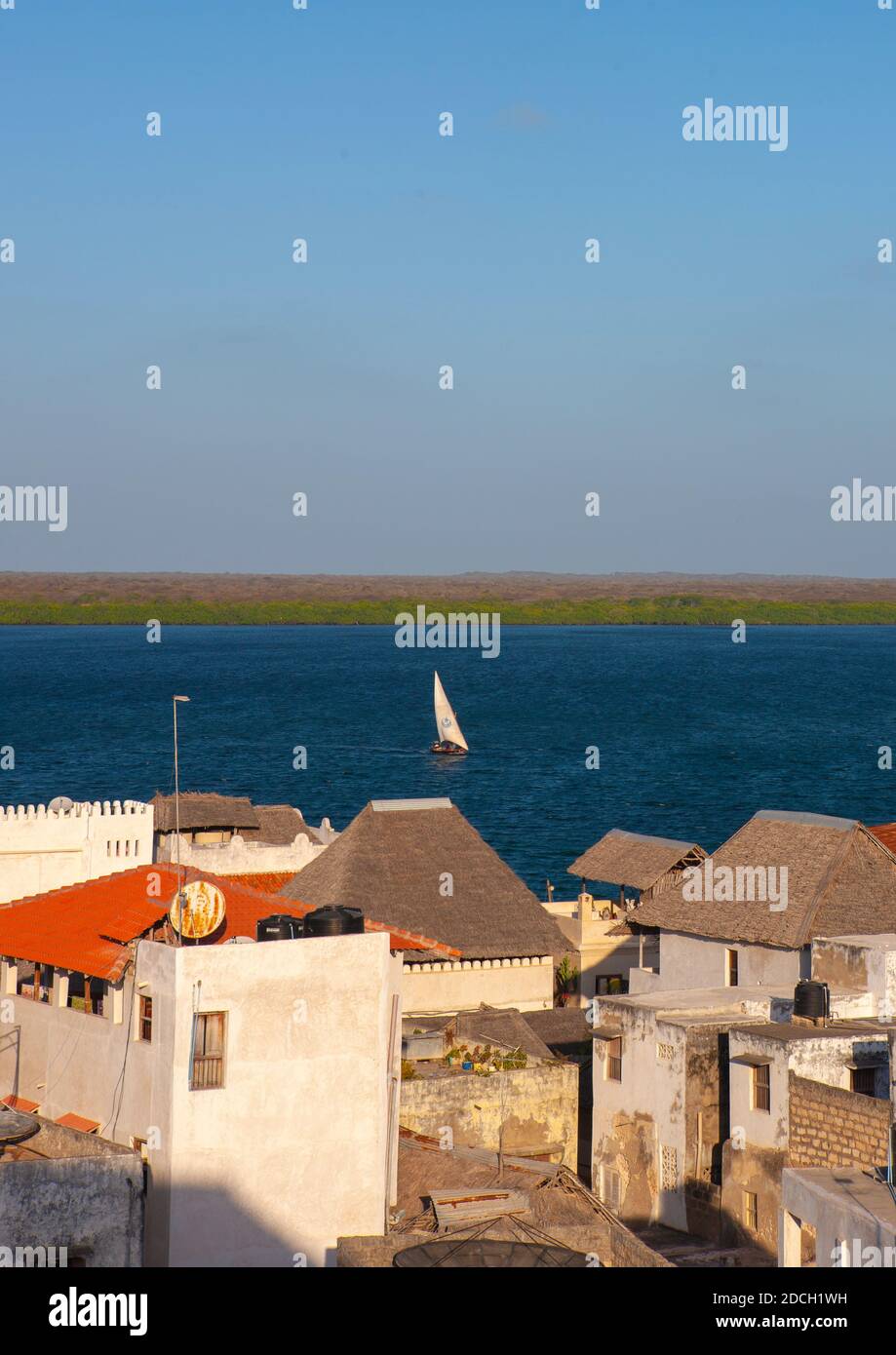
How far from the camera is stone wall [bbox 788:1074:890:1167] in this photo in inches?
955

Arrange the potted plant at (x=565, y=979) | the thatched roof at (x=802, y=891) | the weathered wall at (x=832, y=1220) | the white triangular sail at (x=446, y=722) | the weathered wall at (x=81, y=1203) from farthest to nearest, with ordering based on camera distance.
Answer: the white triangular sail at (x=446, y=722) < the potted plant at (x=565, y=979) < the thatched roof at (x=802, y=891) < the weathered wall at (x=81, y=1203) < the weathered wall at (x=832, y=1220)

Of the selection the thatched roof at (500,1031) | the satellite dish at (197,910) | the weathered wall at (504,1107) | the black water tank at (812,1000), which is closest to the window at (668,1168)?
the weathered wall at (504,1107)

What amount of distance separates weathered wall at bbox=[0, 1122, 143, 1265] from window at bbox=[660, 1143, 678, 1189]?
9801mm

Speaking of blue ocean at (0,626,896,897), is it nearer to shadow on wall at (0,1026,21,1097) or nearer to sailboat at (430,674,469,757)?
sailboat at (430,674,469,757)

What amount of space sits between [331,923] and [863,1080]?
27.6 ft

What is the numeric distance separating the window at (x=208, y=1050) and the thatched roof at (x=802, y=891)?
14489 mm

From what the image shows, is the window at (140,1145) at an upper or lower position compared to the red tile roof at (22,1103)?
lower

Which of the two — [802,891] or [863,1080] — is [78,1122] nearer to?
[863,1080]

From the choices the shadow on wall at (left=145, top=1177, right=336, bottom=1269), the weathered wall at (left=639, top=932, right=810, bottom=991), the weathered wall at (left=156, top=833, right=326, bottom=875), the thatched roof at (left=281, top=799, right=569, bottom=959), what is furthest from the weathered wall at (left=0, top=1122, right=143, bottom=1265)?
the weathered wall at (left=156, top=833, right=326, bottom=875)

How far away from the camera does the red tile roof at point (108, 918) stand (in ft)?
82.2

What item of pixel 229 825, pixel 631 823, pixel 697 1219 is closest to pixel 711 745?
pixel 631 823

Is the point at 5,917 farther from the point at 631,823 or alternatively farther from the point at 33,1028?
the point at 631,823

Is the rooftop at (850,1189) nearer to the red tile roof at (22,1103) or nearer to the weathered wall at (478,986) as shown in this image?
the red tile roof at (22,1103)

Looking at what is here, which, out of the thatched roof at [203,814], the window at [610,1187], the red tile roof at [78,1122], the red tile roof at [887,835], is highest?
the thatched roof at [203,814]
